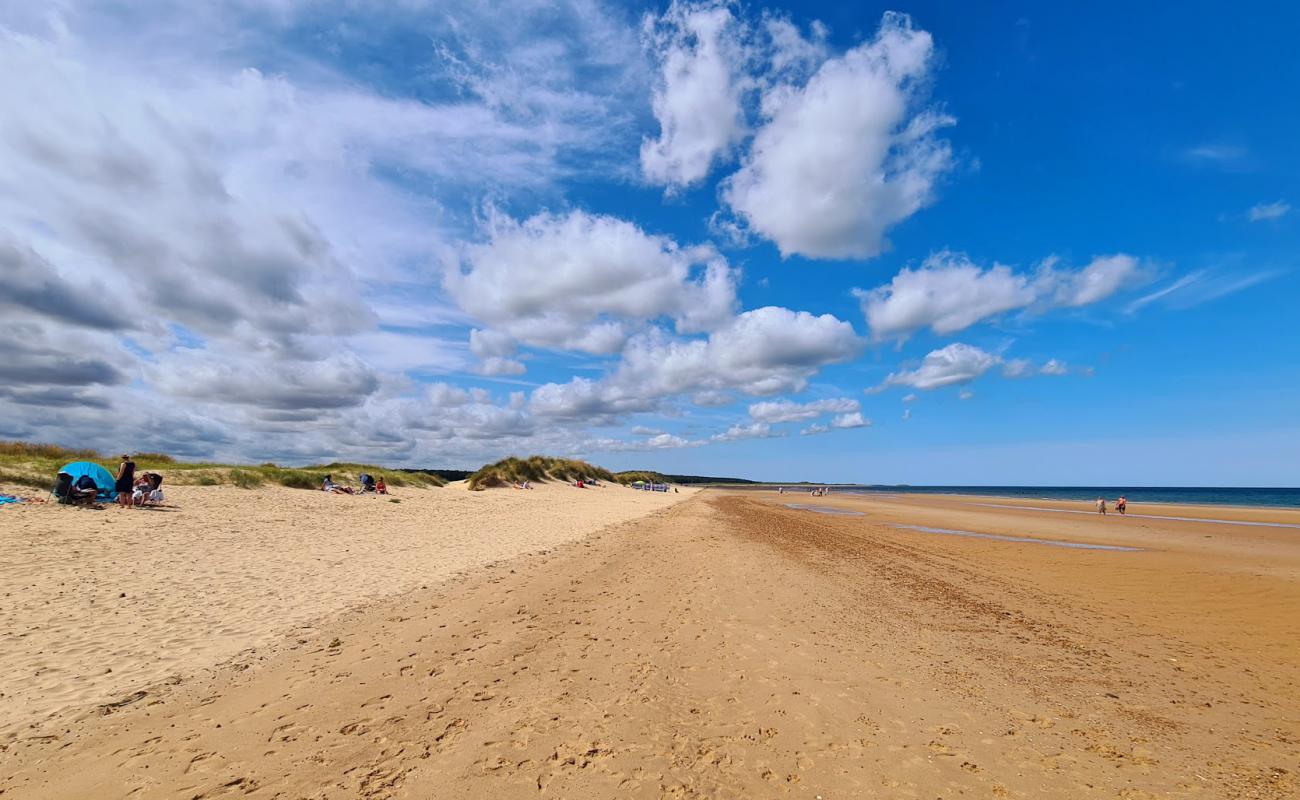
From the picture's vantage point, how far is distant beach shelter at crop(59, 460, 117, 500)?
18.0 metres

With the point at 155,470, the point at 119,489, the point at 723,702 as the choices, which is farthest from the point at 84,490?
the point at 723,702

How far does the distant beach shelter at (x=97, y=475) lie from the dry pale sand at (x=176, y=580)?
1681mm

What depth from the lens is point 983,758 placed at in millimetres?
5223

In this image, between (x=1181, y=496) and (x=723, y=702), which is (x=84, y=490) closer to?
(x=723, y=702)

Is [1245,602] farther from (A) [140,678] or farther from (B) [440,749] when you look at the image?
(A) [140,678]

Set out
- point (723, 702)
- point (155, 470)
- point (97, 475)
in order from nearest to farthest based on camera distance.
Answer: point (723, 702), point (97, 475), point (155, 470)

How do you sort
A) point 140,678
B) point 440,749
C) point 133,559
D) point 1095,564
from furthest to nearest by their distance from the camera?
point 1095,564, point 133,559, point 140,678, point 440,749

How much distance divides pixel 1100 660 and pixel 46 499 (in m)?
27.4

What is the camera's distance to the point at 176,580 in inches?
425

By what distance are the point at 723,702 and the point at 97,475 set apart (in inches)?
902

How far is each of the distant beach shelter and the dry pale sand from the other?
1.68m

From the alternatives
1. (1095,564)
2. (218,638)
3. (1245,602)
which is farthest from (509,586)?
(1095,564)

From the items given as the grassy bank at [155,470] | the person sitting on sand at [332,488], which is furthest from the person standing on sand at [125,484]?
the person sitting on sand at [332,488]

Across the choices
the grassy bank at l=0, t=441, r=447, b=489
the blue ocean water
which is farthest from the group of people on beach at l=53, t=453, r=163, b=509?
the blue ocean water
